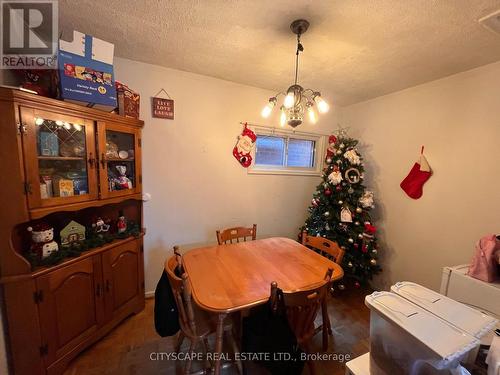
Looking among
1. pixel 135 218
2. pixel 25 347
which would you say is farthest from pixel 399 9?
pixel 25 347

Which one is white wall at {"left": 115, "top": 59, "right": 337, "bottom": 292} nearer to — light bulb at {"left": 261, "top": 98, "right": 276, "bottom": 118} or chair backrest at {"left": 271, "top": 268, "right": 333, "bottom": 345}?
light bulb at {"left": 261, "top": 98, "right": 276, "bottom": 118}

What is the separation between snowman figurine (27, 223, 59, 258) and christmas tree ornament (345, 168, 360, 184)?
263 centimetres

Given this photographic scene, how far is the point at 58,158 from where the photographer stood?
4.47 ft

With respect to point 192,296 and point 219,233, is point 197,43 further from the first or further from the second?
point 192,296

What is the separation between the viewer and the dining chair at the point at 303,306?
106 centimetres

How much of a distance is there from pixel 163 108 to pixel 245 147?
3.06 ft

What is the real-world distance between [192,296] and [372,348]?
880 mm

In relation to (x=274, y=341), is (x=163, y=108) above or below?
above

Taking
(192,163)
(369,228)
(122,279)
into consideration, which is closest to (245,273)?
(122,279)

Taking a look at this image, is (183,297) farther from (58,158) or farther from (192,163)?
(192,163)

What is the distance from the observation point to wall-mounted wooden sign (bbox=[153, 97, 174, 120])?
1985mm

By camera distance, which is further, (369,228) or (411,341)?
(369,228)

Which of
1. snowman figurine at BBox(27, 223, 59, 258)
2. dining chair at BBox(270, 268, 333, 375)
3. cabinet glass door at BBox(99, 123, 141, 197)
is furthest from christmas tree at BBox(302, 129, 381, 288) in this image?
snowman figurine at BBox(27, 223, 59, 258)

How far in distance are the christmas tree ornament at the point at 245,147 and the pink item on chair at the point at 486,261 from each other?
6.73 feet
